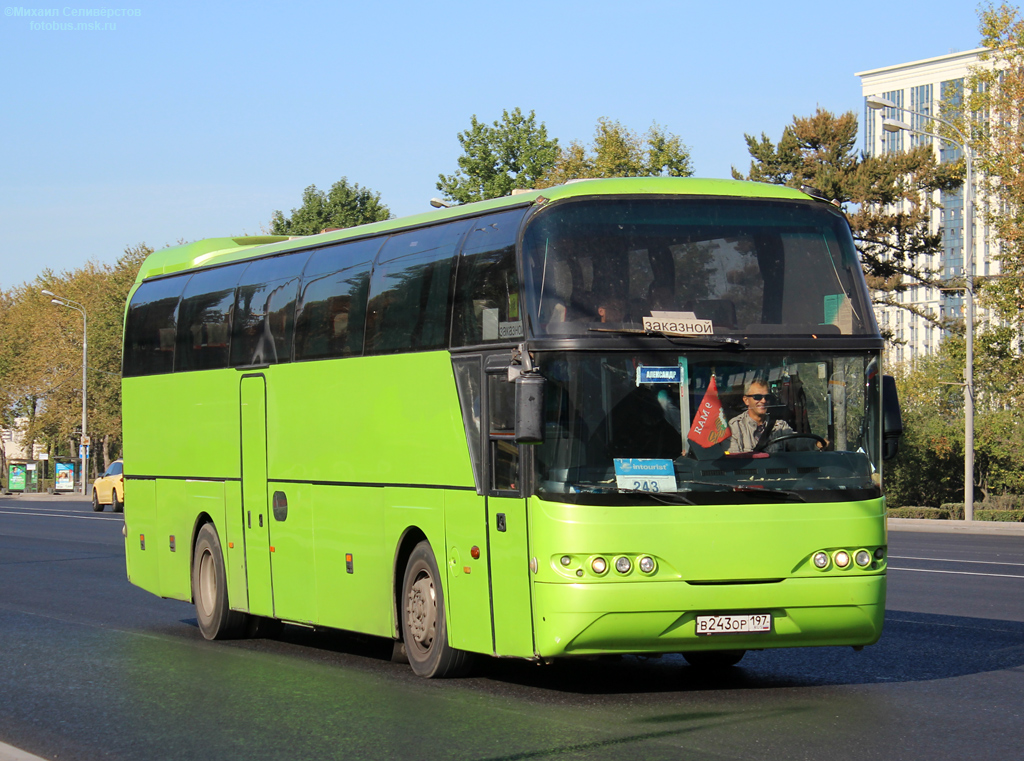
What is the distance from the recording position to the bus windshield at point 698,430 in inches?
353

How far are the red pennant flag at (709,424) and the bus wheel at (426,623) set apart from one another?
2.33 m

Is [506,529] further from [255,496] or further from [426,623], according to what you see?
[255,496]

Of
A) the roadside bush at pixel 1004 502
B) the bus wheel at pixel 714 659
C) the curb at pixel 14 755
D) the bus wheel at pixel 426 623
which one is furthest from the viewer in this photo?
the roadside bush at pixel 1004 502

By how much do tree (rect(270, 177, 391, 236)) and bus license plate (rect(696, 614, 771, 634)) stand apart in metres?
66.7

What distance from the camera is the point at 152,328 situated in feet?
51.0

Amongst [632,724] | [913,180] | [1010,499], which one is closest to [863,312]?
[632,724]

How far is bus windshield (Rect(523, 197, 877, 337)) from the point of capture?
9.19 meters

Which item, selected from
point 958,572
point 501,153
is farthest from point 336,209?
point 958,572

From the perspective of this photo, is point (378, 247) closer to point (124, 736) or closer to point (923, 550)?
point (124, 736)

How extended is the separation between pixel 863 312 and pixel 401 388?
344cm

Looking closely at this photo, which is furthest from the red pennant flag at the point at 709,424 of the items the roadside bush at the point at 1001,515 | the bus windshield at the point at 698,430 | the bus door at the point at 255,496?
the roadside bush at the point at 1001,515

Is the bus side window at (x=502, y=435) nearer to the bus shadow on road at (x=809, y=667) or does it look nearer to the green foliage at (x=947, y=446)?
the bus shadow on road at (x=809, y=667)

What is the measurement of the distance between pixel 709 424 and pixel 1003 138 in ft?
94.5

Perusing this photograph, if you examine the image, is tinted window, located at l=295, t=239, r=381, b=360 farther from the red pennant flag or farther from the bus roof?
the red pennant flag
